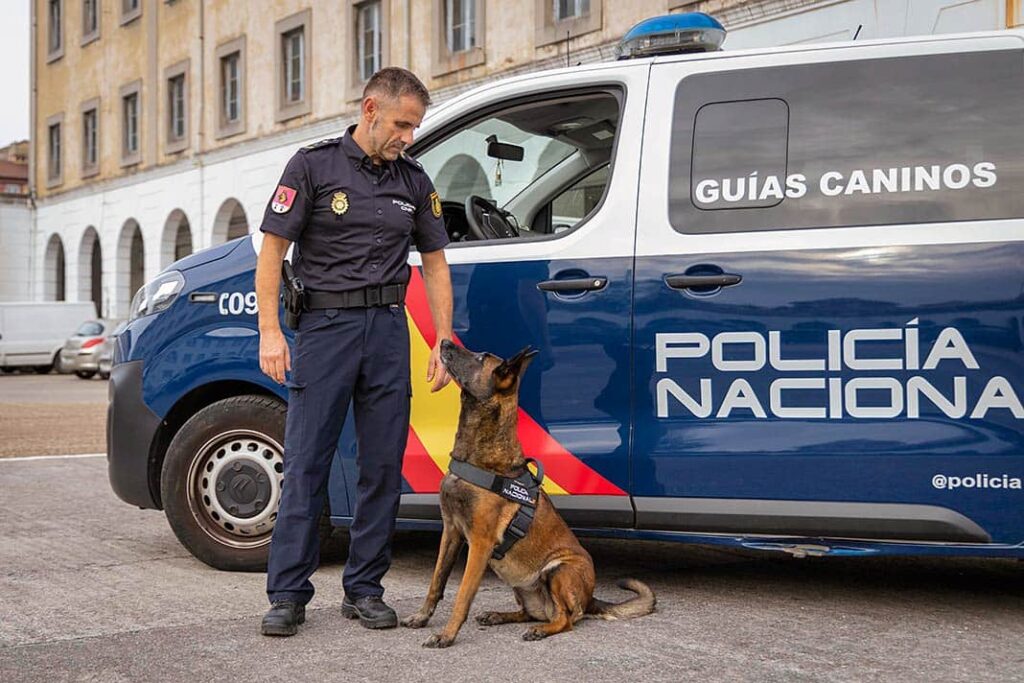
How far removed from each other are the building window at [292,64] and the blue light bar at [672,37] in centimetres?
2003

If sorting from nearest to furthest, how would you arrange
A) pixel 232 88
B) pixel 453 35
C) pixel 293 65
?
1. pixel 453 35
2. pixel 293 65
3. pixel 232 88

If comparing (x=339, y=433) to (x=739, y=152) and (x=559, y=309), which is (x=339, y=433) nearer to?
(x=559, y=309)

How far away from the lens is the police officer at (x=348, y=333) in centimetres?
380

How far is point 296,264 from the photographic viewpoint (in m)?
3.95

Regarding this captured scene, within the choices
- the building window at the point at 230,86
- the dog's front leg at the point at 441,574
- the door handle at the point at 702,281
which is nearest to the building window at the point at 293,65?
the building window at the point at 230,86

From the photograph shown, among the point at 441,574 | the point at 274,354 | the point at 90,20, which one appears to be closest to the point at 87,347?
the point at 90,20

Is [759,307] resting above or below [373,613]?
above

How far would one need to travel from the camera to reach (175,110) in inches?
1092

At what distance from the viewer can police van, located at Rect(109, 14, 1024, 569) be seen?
12.4 ft

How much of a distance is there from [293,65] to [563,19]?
26.0ft

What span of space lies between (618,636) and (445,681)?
70 cm

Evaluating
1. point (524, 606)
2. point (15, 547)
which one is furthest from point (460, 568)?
point (15, 547)

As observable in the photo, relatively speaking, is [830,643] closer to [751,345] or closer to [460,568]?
[751,345]

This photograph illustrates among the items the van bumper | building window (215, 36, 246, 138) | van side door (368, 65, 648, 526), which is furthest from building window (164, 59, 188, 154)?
van side door (368, 65, 648, 526)
